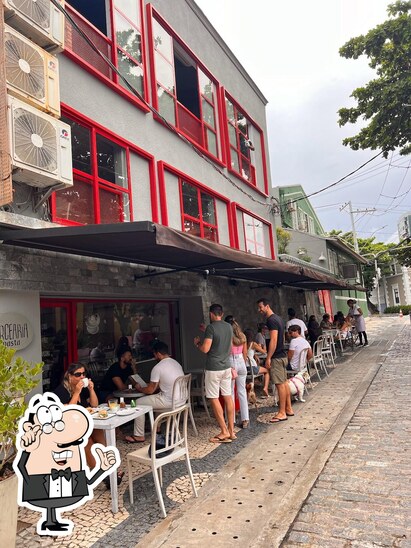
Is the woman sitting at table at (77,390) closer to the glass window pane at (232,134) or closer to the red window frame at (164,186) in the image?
the red window frame at (164,186)

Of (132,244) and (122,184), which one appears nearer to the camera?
(132,244)

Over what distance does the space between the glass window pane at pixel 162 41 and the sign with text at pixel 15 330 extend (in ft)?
22.3

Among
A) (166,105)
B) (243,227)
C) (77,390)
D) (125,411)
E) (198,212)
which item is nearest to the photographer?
(77,390)

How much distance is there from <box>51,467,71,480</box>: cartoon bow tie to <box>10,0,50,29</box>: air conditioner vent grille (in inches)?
202

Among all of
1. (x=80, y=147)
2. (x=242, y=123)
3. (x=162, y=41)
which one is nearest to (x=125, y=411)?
(x=80, y=147)

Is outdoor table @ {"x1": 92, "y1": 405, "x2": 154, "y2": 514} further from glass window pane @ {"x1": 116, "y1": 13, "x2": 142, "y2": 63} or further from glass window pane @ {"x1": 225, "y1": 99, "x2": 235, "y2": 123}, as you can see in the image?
glass window pane @ {"x1": 225, "y1": 99, "x2": 235, "y2": 123}

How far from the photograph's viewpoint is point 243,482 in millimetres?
4188

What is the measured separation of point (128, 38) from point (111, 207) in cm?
358

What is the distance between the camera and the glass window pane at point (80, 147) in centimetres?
649

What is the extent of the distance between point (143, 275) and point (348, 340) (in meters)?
11.3

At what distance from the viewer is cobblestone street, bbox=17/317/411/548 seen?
10.5 feet

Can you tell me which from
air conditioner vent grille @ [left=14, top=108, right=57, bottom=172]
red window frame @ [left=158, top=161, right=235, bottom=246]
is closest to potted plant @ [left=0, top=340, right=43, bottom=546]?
air conditioner vent grille @ [left=14, top=108, right=57, bottom=172]

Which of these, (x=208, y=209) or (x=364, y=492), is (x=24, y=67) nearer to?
(x=364, y=492)

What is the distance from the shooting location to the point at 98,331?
281 inches
